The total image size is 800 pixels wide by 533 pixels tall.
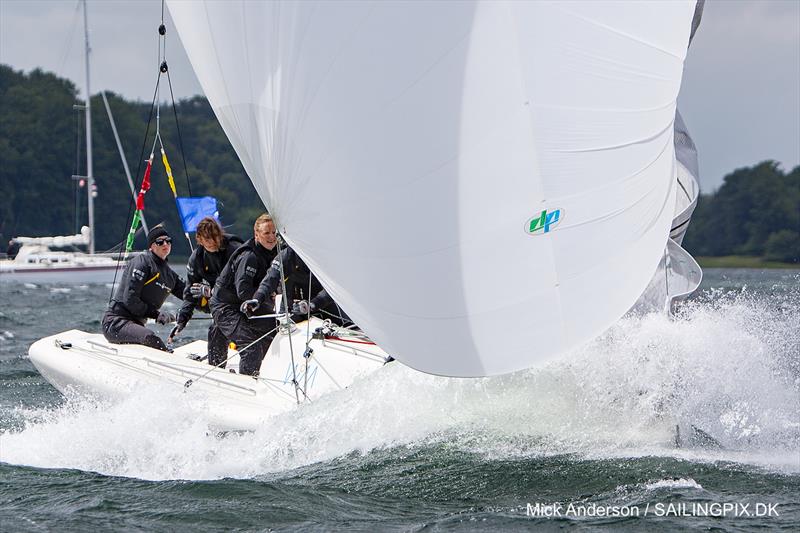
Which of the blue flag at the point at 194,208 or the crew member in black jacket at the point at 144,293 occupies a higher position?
the blue flag at the point at 194,208

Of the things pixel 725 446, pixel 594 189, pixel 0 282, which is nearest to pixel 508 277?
pixel 594 189

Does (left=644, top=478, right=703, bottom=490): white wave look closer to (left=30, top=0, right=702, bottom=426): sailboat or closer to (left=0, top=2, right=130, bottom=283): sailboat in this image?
(left=30, top=0, right=702, bottom=426): sailboat

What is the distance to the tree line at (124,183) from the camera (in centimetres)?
5066

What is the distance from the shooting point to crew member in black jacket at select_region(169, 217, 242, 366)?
7.18m

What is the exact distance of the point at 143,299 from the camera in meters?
7.39

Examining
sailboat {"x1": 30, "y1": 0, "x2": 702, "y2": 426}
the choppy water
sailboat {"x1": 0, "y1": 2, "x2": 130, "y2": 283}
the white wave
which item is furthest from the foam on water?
sailboat {"x1": 0, "y1": 2, "x2": 130, "y2": 283}

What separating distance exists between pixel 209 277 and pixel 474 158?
3381 millimetres

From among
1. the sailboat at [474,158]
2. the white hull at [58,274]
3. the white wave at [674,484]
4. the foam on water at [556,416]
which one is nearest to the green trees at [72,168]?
the white hull at [58,274]

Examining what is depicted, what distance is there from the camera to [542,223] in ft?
14.3

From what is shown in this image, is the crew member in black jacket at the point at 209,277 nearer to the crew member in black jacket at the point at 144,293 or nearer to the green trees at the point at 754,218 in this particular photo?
the crew member in black jacket at the point at 144,293

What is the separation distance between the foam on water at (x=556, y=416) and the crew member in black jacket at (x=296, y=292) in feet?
3.25

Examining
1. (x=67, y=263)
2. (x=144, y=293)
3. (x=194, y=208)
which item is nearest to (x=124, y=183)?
(x=67, y=263)

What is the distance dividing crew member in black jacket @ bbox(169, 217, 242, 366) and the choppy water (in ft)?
3.87

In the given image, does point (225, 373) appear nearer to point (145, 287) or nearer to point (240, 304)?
point (240, 304)
